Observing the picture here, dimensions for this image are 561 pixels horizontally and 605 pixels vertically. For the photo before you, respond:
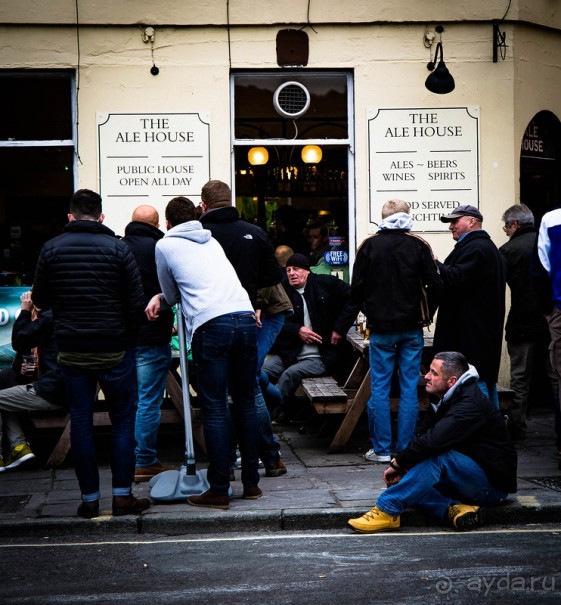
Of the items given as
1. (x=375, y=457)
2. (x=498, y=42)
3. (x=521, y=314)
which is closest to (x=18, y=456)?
(x=375, y=457)

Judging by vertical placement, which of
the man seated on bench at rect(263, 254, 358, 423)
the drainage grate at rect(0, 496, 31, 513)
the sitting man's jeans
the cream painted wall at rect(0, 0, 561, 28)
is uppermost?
the cream painted wall at rect(0, 0, 561, 28)

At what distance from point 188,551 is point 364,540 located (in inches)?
42.1

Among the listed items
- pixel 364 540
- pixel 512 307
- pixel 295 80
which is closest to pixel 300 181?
pixel 295 80

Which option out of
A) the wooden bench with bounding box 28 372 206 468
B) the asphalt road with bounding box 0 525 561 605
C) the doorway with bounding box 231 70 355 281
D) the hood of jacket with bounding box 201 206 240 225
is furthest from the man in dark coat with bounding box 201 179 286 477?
the doorway with bounding box 231 70 355 281

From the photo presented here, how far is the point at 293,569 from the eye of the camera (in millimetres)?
5711

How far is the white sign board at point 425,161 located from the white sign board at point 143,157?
1.82 m

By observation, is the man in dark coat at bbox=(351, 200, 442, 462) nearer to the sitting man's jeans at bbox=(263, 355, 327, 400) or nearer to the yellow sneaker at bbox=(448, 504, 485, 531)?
the sitting man's jeans at bbox=(263, 355, 327, 400)

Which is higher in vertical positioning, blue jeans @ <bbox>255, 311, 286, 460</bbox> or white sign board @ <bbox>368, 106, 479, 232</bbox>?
white sign board @ <bbox>368, 106, 479, 232</bbox>

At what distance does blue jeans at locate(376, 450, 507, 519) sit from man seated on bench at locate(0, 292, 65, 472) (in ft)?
10.2

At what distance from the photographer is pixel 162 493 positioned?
23.6ft

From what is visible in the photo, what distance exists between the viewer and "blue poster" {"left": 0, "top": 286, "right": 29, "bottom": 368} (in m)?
10.3

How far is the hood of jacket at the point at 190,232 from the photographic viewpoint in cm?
701

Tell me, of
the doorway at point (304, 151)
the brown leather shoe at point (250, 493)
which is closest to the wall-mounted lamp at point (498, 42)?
the doorway at point (304, 151)

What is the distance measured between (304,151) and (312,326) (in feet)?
7.04
